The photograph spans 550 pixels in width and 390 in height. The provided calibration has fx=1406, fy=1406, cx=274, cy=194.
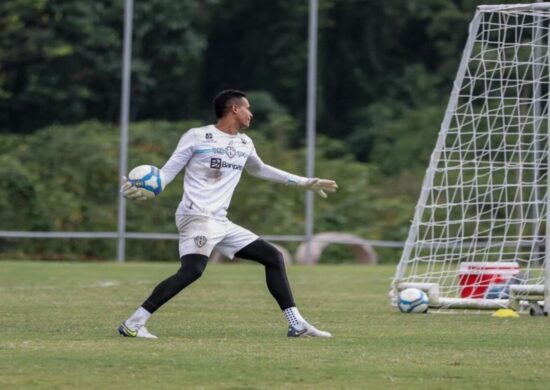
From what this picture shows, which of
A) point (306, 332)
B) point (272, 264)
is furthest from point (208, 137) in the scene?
point (306, 332)

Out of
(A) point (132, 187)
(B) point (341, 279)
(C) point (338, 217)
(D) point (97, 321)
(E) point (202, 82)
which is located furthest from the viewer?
(E) point (202, 82)

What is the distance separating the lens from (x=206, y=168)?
11.5 meters

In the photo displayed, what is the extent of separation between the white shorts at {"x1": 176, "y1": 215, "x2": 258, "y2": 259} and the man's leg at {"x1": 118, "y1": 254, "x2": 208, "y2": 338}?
8 centimetres

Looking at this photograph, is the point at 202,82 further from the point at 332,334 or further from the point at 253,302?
the point at 332,334

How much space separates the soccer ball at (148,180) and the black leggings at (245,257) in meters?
0.60

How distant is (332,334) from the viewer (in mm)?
11945

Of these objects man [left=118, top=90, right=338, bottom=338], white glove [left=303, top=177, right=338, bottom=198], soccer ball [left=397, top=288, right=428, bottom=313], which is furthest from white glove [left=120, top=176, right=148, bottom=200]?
soccer ball [left=397, top=288, right=428, bottom=313]

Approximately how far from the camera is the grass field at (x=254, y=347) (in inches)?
338

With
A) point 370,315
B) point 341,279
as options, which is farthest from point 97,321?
point 341,279

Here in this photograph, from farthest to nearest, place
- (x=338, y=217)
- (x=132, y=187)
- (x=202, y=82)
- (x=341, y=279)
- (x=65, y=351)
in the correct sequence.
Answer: (x=202, y=82) → (x=338, y=217) → (x=341, y=279) → (x=132, y=187) → (x=65, y=351)

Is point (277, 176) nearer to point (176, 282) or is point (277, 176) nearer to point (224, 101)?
point (224, 101)

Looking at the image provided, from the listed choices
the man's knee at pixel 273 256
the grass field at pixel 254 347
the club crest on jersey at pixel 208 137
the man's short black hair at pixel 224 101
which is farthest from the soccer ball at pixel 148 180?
the grass field at pixel 254 347

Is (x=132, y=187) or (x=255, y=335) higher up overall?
(x=132, y=187)

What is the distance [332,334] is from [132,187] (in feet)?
7.10
